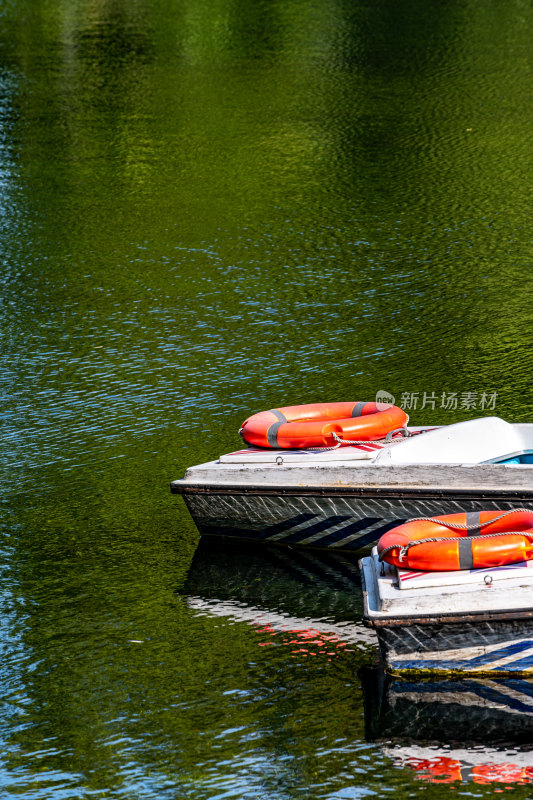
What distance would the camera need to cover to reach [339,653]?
23.1 ft

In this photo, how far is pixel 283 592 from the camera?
7910mm

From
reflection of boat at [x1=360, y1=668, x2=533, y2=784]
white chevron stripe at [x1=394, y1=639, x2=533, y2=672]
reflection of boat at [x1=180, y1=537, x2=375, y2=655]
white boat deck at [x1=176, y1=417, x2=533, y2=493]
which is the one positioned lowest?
reflection of boat at [x1=360, y1=668, x2=533, y2=784]

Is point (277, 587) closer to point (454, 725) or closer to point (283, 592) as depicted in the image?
point (283, 592)

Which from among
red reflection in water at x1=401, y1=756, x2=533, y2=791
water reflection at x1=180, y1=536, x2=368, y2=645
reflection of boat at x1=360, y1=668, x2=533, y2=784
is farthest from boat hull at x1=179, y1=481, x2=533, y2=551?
Answer: red reflection in water at x1=401, y1=756, x2=533, y2=791

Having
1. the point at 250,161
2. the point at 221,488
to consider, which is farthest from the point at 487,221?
the point at 221,488

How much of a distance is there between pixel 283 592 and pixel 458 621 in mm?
1698

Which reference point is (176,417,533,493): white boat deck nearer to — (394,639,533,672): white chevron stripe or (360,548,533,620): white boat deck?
(360,548,533,620): white boat deck

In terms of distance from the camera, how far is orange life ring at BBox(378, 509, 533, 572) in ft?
22.2

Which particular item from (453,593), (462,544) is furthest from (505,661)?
(462,544)

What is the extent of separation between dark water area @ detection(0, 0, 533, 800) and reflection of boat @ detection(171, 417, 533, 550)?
0.27 m

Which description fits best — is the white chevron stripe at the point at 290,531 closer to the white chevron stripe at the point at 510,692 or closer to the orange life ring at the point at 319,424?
the orange life ring at the point at 319,424

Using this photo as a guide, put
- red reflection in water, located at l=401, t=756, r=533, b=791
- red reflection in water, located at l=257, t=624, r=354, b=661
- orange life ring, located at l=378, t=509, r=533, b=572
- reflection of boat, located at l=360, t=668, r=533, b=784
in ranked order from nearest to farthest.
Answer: red reflection in water, located at l=401, t=756, r=533, b=791, reflection of boat, located at l=360, t=668, r=533, b=784, orange life ring, located at l=378, t=509, r=533, b=572, red reflection in water, located at l=257, t=624, r=354, b=661

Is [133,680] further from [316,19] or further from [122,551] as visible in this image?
[316,19]

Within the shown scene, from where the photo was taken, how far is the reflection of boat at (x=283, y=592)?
737cm
